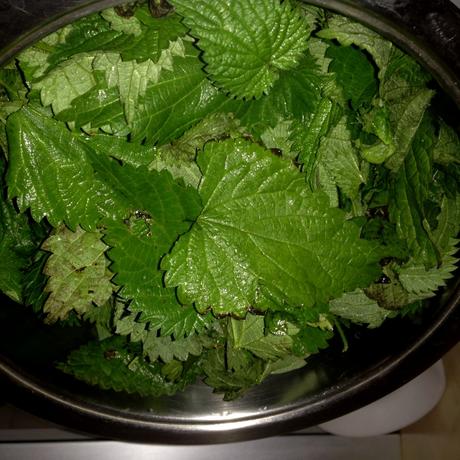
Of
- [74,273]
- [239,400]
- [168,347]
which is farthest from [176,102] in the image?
[239,400]

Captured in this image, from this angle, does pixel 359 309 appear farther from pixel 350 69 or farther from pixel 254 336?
pixel 350 69

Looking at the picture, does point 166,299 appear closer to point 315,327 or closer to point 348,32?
point 315,327

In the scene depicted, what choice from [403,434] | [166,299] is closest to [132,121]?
[166,299]

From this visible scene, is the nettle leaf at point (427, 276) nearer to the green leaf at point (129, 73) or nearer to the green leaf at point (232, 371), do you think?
the green leaf at point (232, 371)

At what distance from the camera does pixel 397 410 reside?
132 centimetres

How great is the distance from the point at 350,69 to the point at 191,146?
0.23 m

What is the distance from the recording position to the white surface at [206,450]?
1.30 meters

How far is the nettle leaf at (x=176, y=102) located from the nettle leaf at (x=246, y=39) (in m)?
0.04

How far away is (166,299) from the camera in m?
0.78

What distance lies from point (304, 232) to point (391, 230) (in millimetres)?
150

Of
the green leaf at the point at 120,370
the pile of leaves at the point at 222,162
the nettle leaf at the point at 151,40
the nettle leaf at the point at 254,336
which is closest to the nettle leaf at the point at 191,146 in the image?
the pile of leaves at the point at 222,162

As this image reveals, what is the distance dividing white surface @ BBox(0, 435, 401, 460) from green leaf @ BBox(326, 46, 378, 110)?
0.92 metres

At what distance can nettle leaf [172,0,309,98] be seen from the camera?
62 centimetres

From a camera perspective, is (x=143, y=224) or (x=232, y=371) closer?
(x=143, y=224)
